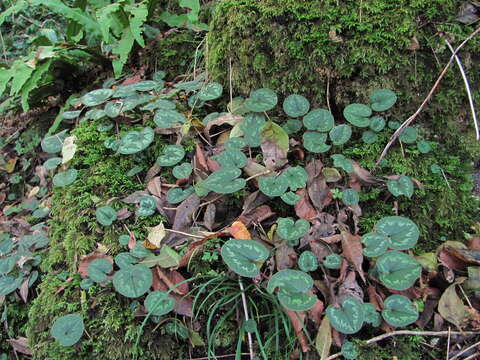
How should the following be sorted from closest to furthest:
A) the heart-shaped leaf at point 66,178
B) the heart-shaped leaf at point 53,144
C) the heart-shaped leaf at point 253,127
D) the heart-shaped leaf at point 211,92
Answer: the heart-shaped leaf at point 253,127 < the heart-shaped leaf at point 66,178 < the heart-shaped leaf at point 211,92 < the heart-shaped leaf at point 53,144

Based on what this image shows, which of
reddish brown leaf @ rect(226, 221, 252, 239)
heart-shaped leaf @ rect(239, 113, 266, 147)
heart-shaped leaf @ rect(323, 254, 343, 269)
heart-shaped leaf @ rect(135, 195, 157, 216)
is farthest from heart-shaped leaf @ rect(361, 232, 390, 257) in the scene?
heart-shaped leaf @ rect(135, 195, 157, 216)

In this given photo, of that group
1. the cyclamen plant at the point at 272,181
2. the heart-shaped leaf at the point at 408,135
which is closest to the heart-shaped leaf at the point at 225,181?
the cyclamen plant at the point at 272,181

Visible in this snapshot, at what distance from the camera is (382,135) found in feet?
7.32

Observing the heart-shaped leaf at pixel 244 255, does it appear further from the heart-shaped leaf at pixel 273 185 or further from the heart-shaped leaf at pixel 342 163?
the heart-shaped leaf at pixel 342 163

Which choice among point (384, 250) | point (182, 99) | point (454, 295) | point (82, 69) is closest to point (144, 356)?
point (384, 250)

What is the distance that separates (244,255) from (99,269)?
29.7 inches

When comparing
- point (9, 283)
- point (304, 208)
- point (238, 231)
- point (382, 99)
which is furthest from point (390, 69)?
point (9, 283)

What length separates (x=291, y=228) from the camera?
1873mm

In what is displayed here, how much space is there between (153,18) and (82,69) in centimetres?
81

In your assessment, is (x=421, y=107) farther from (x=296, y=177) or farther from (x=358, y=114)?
(x=296, y=177)

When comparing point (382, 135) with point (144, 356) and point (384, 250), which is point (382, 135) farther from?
point (144, 356)

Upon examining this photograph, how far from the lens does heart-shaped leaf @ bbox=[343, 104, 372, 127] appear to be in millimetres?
2184

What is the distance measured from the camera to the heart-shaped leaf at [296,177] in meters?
2.02

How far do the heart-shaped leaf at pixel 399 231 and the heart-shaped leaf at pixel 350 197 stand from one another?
190 millimetres
